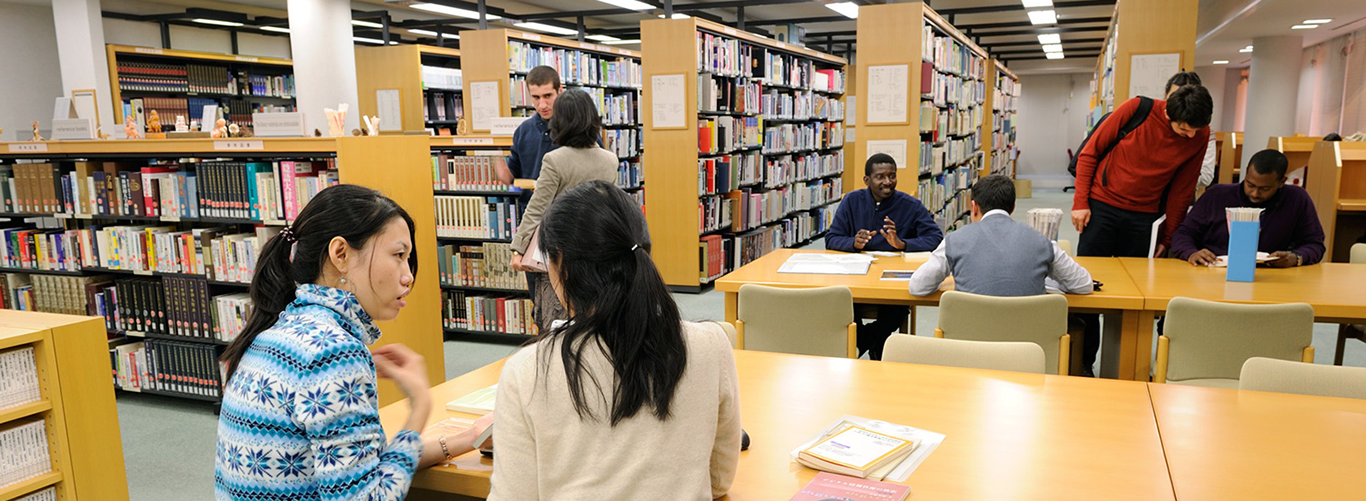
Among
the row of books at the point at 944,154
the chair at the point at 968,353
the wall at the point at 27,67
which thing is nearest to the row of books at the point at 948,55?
the row of books at the point at 944,154

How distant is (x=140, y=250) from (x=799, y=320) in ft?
11.3

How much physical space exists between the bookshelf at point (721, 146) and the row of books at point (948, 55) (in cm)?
172

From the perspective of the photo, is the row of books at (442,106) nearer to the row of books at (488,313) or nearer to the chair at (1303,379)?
the row of books at (488,313)

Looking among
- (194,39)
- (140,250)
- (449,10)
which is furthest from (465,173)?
(194,39)

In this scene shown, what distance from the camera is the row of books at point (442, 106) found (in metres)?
10.2

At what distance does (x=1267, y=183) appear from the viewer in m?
3.86

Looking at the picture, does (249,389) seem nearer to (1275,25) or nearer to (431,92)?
(431,92)

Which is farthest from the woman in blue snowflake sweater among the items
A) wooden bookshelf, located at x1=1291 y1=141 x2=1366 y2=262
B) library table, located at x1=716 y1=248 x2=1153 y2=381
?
wooden bookshelf, located at x1=1291 y1=141 x2=1366 y2=262

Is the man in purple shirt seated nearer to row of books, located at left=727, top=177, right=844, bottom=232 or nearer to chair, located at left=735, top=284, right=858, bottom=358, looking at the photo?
chair, located at left=735, top=284, right=858, bottom=358

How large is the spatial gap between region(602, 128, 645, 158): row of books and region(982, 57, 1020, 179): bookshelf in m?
5.93

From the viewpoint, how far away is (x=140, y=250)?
4.23m

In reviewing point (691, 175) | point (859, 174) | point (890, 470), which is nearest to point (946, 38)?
point (859, 174)

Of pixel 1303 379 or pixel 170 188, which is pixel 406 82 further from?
pixel 1303 379

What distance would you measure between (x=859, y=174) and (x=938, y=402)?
4.43 meters
